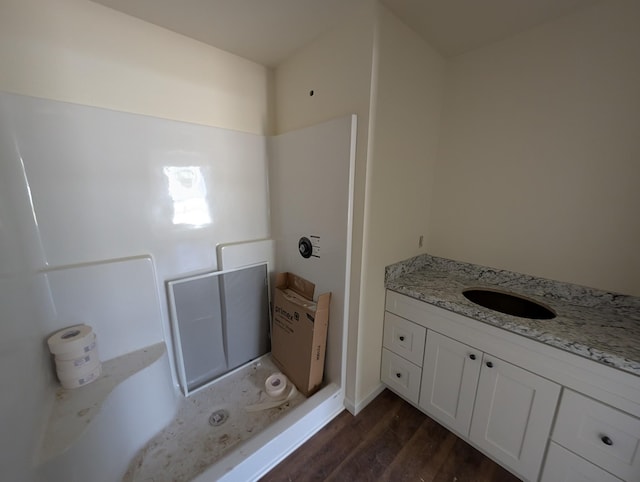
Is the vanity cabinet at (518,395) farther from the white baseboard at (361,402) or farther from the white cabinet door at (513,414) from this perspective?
the white baseboard at (361,402)

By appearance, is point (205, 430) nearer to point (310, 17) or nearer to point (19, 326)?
point (19, 326)

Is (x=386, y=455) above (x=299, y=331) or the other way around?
the other way around

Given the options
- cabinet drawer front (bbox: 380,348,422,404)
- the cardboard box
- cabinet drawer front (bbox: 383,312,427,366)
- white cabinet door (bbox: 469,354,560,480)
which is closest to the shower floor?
the cardboard box

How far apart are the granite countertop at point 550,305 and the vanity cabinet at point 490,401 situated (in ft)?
0.73

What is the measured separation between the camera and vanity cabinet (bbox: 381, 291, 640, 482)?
927 mm

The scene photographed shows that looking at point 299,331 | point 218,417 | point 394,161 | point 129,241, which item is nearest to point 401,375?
point 299,331

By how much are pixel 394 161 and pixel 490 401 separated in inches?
57.3

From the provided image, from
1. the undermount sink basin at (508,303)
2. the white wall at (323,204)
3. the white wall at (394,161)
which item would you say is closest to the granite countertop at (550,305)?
the undermount sink basin at (508,303)

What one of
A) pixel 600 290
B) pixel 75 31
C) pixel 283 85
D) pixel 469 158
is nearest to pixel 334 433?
pixel 600 290

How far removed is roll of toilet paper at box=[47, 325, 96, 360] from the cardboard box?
3.54 ft

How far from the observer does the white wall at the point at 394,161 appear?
4.35 feet

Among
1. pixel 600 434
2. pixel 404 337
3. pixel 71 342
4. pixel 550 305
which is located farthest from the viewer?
pixel 404 337

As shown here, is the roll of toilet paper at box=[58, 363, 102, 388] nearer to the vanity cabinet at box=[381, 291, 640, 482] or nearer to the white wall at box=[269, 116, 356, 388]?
the white wall at box=[269, 116, 356, 388]

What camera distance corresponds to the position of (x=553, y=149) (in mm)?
1380
